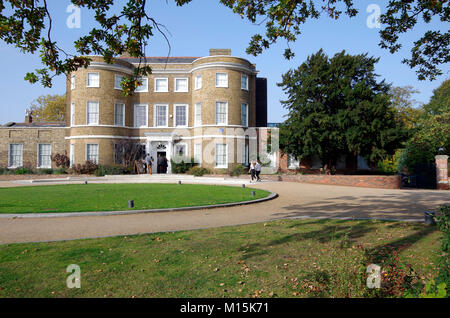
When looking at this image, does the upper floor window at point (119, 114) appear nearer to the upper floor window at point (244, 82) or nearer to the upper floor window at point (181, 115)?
the upper floor window at point (181, 115)

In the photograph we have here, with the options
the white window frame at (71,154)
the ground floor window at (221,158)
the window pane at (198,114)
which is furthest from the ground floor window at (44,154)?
the ground floor window at (221,158)

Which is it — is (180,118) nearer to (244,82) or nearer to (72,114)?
(244,82)

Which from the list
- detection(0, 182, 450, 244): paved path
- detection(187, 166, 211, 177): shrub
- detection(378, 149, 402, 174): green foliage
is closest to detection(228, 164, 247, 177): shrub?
detection(187, 166, 211, 177): shrub

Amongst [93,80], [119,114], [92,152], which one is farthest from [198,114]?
[92,152]

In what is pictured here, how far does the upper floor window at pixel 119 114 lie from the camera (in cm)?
2755

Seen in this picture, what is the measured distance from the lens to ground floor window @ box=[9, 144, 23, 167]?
29578 mm

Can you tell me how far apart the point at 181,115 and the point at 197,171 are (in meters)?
7.30

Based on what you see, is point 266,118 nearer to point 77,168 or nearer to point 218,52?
point 218,52

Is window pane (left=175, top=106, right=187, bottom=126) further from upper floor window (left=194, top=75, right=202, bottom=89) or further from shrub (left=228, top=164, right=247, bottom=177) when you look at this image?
shrub (left=228, top=164, right=247, bottom=177)

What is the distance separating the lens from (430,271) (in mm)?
3910

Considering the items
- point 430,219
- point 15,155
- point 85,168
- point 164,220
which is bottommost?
point 164,220

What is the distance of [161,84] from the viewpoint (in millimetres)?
29328

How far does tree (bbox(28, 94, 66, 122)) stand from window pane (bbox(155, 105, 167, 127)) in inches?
1056
